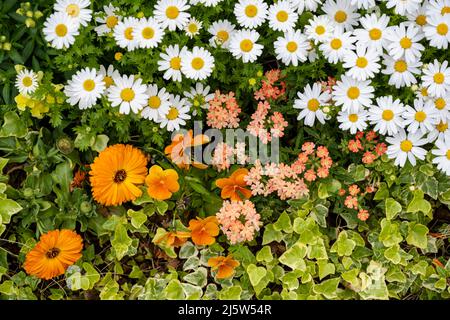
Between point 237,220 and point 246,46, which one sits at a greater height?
point 246,46

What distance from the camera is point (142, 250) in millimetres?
2773

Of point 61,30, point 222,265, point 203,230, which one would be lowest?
point 222,265

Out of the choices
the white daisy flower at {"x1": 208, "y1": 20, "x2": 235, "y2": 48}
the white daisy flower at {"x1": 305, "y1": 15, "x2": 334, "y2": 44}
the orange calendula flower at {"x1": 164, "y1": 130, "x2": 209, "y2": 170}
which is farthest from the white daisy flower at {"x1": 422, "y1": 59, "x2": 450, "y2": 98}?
the orange calendula flower at {"x1": 164, "y1": 130, "x2": 209, "y2": 170}

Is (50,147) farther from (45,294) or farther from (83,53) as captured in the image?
(45,294)

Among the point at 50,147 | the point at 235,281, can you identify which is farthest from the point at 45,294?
the point at 235,281

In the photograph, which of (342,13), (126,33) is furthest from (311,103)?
(126,33)

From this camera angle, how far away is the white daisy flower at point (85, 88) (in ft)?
8.20

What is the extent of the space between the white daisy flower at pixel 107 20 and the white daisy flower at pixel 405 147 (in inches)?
52.5

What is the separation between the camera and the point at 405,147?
260cm

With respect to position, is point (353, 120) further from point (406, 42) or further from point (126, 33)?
point (126, 33)

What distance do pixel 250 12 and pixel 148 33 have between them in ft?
1.55

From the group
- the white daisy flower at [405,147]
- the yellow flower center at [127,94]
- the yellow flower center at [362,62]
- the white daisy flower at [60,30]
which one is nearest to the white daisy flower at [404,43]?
the yellow flower center at [362,62]

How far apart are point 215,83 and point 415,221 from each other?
1.15 meters

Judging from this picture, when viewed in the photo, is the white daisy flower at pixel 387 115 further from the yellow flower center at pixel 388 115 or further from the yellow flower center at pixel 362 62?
the yellow flower center at pixel 362 62
